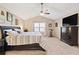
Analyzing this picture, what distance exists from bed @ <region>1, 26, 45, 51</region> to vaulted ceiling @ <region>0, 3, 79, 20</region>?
395 millimetres

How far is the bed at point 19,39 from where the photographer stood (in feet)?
9.00

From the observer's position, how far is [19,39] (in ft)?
9.52

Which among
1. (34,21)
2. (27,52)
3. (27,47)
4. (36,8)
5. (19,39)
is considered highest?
(36,8)

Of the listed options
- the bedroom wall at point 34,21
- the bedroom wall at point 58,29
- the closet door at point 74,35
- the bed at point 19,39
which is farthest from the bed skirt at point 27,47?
the closet door at point 74,35

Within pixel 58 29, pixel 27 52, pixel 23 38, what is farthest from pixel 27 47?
pixel 58 29

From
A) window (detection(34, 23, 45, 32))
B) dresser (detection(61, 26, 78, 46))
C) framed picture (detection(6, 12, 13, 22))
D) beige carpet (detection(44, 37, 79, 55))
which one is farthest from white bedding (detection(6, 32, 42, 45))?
dresser (detection(61, 26, 78, 46))

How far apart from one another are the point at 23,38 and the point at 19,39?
10 centimetres

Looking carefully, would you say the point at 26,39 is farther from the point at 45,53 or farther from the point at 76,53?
the point at 76,53

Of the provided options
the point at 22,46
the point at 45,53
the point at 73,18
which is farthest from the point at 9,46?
the point at 73,18

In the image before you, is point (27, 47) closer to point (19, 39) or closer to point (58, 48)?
point (19, 39)

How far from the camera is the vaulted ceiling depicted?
279 cm

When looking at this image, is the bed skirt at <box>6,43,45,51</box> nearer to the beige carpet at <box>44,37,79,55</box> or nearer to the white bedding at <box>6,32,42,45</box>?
the white bedding at <box>6,32,42,45</box>

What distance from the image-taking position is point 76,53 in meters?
2.74

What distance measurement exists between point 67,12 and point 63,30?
1.64 ft
